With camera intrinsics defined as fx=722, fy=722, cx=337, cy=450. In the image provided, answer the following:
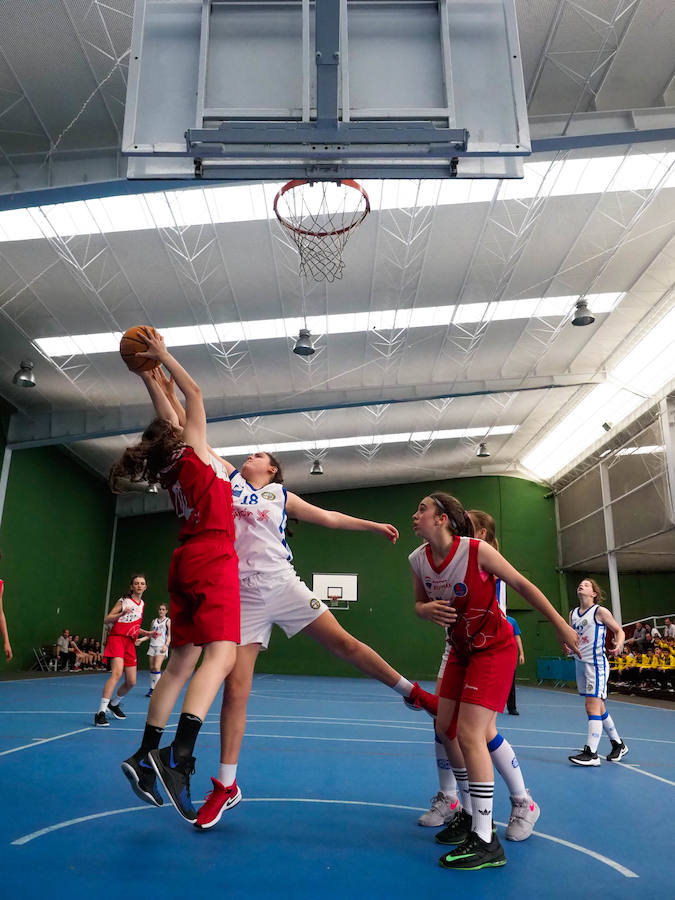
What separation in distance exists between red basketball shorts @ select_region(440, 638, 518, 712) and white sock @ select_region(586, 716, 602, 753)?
3.50 meters

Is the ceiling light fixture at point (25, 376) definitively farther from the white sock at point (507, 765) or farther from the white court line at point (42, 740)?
the white sock at point (507, 765)

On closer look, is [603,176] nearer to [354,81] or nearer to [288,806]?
[354,81]

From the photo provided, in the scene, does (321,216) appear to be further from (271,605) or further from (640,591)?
(640,591)

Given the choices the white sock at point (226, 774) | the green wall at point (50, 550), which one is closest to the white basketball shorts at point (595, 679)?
the white sock at point (226, 774)

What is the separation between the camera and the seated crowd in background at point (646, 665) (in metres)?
18.7

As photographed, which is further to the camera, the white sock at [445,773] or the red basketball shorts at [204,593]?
the white sock at [445,773]

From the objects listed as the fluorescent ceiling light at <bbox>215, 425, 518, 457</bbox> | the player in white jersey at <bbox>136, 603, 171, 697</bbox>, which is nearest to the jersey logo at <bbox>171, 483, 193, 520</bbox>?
the player in white jersey at <bbox>136, 603, 171, 697</bbox>

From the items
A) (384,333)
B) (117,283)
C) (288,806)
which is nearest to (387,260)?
(384,333)

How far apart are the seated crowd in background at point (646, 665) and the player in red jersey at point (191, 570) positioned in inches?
690

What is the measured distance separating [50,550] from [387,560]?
13.0 metres

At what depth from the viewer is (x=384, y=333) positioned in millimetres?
16578

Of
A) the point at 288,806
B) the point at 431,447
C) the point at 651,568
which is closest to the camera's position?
the point at 288,806

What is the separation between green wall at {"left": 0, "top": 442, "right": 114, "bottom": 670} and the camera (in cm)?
1964

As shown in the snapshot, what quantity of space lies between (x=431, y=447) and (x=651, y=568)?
10.7 meters
